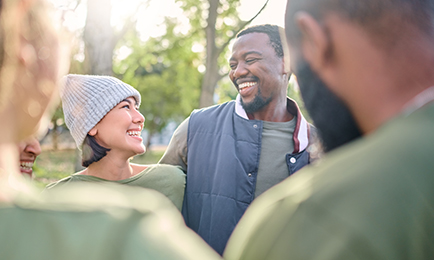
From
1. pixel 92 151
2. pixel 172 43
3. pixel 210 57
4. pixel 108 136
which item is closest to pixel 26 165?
pixel 92 151

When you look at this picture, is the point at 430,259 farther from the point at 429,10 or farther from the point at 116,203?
the point at 429,10

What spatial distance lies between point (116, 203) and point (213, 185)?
7.21 ft

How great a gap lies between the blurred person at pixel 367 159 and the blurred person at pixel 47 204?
0.60 feet

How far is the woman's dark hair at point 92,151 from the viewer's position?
2932 mm

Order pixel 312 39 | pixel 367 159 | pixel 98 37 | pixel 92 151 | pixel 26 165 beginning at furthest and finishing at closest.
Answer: pixel 98 37
pixel 26 165
pixel 92 151
pixel 312 39
pixel 367 159

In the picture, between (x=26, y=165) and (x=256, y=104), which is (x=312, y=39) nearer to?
(x=256, y=104)

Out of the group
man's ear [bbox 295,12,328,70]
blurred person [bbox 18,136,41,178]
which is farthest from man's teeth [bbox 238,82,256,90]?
man's ear [bbox 295,12,328,70]

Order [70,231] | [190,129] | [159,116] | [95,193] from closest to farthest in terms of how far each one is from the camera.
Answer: [70,231] < [95,193] < [190,129] < [159,116]

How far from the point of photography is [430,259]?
0.71 meters

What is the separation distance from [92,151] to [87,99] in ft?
1.34

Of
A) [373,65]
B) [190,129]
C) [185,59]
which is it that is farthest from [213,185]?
[185,59]

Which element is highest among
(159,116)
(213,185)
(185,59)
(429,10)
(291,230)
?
(429,10)

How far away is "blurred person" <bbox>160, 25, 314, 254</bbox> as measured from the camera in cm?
282

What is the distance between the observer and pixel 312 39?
1.19 m
